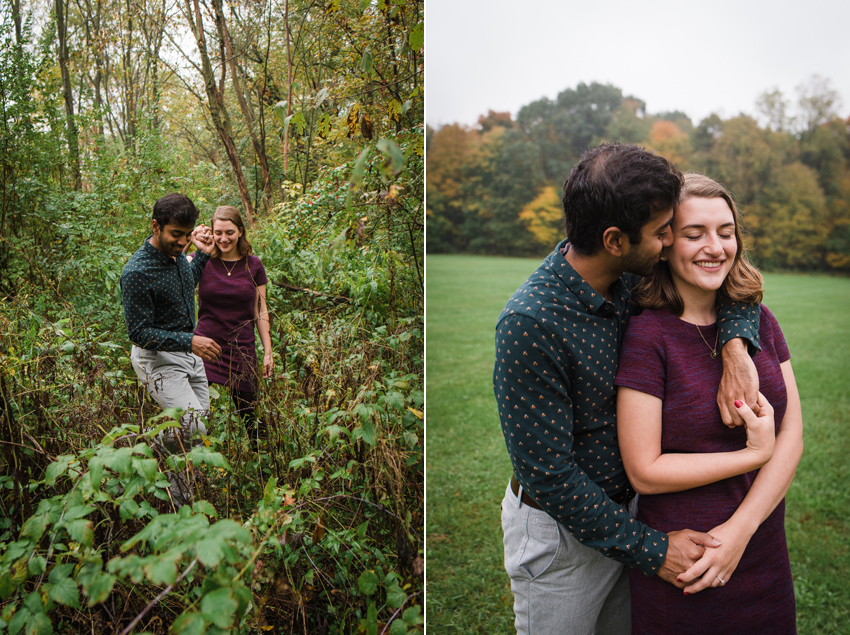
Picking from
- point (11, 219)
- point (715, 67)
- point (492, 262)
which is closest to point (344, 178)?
point (11, 219)

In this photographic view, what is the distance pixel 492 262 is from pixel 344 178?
15.2m

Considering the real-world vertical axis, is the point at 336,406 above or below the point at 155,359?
below

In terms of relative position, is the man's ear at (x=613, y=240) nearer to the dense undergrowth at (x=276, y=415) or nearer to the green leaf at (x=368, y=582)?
the dense undergrowth at (x=276, y=415)

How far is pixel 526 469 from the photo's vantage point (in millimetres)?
1241

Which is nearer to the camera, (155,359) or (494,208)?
(155,359)

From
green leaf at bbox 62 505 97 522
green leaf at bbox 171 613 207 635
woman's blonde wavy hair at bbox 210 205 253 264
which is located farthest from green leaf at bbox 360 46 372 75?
green leaf at bbox 171 613 207 635

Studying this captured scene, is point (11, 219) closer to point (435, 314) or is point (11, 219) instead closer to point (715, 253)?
point (715, 253)

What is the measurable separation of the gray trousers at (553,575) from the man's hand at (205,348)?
103 cm

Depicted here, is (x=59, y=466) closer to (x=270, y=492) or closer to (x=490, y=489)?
(x=270, y=492)

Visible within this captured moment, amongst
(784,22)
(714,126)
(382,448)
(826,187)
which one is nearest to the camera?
(382,448)

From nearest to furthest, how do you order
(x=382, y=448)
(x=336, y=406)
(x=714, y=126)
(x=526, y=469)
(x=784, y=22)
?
(x=526, y=469), (x=382, y=448), (x=336, y=406), (x=784, y=22), (x=714, y=126)

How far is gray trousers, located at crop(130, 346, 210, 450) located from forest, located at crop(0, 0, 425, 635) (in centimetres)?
5

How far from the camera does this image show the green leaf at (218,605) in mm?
1027

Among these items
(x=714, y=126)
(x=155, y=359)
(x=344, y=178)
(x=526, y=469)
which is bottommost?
(x=526, y=469)
